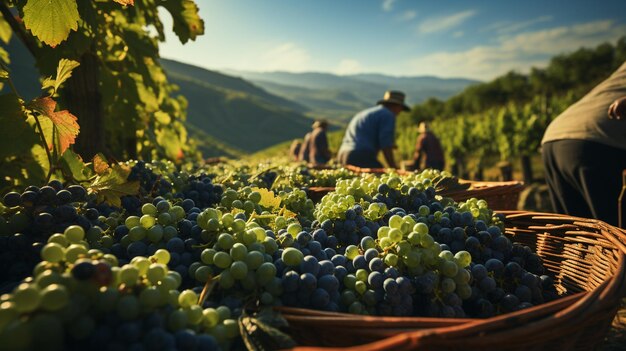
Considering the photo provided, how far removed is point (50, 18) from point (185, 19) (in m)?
0.95

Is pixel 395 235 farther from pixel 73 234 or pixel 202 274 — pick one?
pixel 73 234

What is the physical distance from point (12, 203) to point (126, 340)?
0.69m

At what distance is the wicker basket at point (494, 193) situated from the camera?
2090 millimetres

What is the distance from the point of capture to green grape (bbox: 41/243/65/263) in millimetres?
770

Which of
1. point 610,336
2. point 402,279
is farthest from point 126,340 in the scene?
point 610,336

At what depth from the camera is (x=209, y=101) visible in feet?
365

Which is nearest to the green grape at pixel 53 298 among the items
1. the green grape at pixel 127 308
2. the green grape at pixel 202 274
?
the green grape at pixel 127 308

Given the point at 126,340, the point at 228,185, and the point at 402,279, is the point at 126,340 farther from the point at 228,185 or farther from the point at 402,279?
the point at 228,185

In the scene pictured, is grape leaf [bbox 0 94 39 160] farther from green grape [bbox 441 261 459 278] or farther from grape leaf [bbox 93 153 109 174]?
green grape [bbox 441 261 459 278]

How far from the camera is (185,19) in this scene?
2240 millimetres

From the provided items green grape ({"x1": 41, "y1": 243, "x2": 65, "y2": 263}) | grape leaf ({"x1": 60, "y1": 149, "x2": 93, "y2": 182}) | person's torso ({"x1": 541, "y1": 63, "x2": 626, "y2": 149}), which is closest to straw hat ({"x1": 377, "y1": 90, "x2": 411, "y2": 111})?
person's torso ({"x1": 541, "y1": 63, "x2": 626, "y2": 149})

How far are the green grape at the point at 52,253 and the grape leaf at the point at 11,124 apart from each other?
89 centimetres

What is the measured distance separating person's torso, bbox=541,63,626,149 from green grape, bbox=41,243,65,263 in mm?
3118

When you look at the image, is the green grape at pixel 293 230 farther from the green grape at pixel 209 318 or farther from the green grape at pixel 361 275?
the green grape at pixel 209 318
